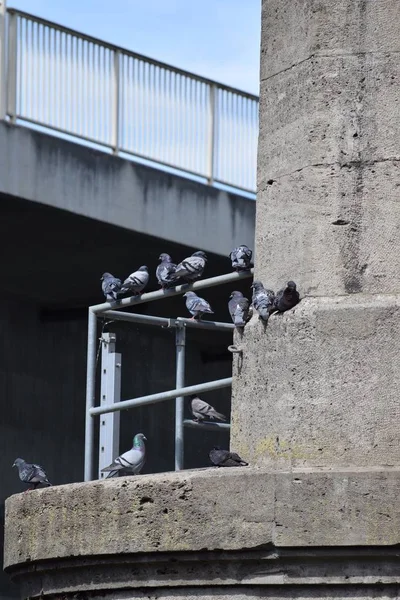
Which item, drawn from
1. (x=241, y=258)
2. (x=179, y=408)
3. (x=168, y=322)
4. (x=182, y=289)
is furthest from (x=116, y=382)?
(x=182, y=289)

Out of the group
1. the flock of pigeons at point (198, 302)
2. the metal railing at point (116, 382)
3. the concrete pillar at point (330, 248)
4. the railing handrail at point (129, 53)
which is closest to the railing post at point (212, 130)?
the railing handrail at point (129, 53)

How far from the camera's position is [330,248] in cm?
508

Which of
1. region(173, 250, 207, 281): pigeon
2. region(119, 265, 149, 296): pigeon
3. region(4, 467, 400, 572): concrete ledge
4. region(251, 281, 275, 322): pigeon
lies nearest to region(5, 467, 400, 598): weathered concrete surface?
region(4, 467, 400, 572): concrete ledge

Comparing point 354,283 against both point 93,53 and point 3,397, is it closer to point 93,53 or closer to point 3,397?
point 93,53

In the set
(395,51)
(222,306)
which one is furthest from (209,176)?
(395,51)

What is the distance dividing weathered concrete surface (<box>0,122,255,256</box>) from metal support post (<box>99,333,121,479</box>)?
321 inches

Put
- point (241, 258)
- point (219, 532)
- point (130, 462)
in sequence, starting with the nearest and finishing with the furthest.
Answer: point (219, 532), point (241, 258), point (130, 462)

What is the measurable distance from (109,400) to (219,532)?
2159mm

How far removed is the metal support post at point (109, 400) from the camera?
6.76 meters

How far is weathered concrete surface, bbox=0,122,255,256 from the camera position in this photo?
1523 cm

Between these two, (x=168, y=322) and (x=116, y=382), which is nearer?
(x=116, y=382)

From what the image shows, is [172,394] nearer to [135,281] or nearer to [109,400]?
[109,400]

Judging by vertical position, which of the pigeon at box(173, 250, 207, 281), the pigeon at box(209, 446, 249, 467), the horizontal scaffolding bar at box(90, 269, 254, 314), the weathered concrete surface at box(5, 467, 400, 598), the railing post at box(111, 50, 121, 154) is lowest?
the weathered concrete surface at box(5, 467, 400, 598)

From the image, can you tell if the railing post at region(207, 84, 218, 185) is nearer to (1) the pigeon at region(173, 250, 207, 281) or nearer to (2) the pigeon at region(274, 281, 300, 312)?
(1) the pigeon at region(173, 250, 207, 281)
